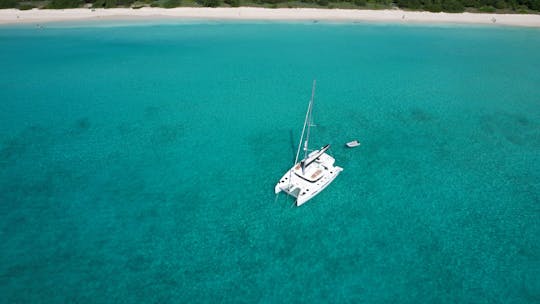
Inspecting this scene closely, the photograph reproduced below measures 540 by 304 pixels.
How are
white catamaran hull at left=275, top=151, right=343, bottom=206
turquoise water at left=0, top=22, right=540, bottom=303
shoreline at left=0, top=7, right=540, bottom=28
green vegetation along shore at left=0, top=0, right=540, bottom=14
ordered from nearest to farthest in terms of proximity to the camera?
turquoise water at left=0, top=22, right=540, bottom=303 < white catamaran hull at left=275, top=151, right=343, bottom=206 < shoreline at left=0, top=7, right=540, bottom=28 < green vegetation along shore at left=0, top=0, right=540, bottom=14

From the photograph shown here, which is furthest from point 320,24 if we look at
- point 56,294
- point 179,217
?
point 56,294

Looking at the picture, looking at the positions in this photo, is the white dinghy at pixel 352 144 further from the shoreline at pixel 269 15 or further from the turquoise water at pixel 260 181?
the shoreline at pixel 269 15

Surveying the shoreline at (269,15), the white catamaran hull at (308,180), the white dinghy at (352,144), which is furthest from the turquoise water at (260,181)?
the shoreline at (269,15)

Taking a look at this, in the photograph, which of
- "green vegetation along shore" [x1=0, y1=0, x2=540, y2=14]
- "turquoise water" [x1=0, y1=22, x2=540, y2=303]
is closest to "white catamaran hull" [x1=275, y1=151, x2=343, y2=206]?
"turquoise water" [x1=0, y1=22, x2=540, y2=303]

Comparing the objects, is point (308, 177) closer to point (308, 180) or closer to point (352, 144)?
point (308, 180)

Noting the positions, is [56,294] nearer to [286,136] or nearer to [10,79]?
[286,136]

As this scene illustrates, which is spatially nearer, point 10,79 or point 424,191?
point 424,191

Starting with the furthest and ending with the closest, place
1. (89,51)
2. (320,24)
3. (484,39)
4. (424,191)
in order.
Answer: (320,24)
(484,39)
(89,51)
(424,191)

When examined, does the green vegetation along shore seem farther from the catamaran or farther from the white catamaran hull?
the white catamaran hull
